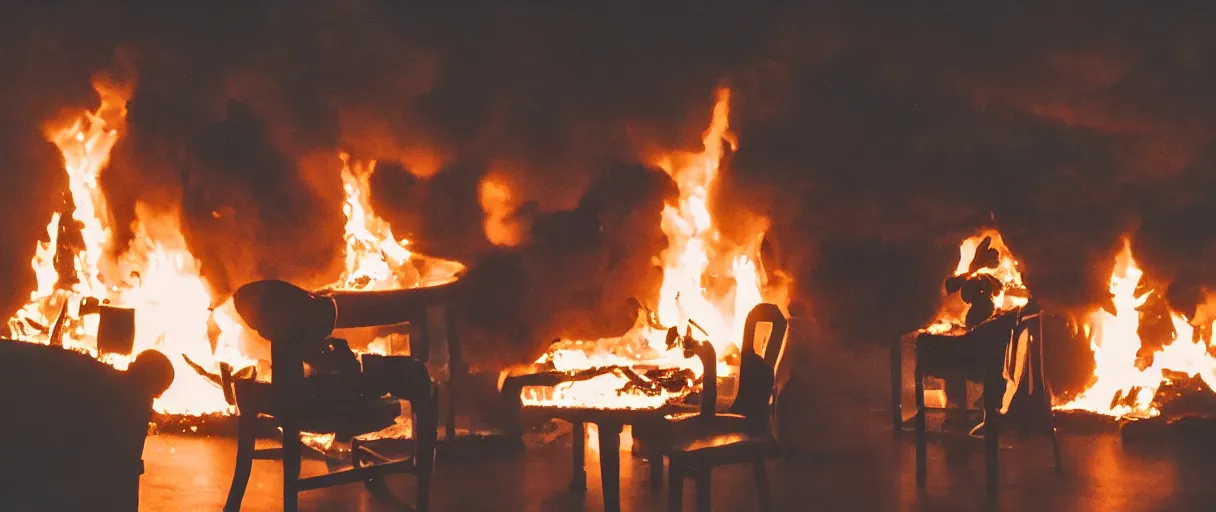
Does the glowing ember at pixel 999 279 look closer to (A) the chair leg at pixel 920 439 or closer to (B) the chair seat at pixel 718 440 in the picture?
(A) the chair leg at pixel 920 439

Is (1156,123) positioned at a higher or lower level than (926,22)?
lower

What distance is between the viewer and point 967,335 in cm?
559

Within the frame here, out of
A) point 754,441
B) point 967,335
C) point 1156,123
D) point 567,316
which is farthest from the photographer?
point 567,316

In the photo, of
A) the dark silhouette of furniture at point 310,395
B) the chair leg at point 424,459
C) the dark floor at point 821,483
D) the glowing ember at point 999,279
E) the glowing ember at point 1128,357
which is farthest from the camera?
the glowing ember at point 999,279

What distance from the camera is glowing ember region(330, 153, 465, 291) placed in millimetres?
8180

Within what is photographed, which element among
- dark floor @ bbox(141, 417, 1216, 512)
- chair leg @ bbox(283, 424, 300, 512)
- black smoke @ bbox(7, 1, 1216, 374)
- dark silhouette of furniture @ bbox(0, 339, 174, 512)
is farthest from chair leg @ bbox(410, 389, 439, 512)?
black smoke @ bbox(7, 1, 1216, 374)

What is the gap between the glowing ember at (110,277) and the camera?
8273 mm

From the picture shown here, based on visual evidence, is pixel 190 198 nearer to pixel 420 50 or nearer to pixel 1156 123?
pixel 420 50

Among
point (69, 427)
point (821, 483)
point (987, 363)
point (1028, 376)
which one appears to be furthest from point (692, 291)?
point (69, 427)

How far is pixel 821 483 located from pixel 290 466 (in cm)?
270

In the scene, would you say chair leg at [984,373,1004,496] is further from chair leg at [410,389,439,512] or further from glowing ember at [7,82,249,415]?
glowing ember at [7,82,249,415]

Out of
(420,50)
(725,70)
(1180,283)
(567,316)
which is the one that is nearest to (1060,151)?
(1180,283)

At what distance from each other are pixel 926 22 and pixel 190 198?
496 cm

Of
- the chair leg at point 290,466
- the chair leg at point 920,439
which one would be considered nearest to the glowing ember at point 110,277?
the chair leg at point 290,466
